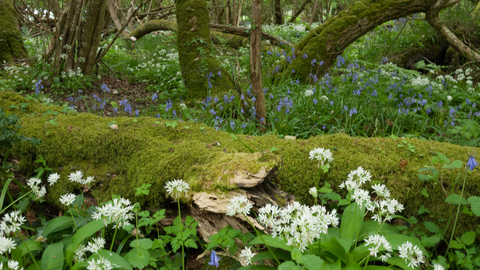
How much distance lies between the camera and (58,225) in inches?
69.7

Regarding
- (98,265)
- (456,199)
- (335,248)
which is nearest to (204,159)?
(98,265)

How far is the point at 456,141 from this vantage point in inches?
138

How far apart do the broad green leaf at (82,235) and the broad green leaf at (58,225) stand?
0.85 feet

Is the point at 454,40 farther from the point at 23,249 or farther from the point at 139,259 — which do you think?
the point at 23,249

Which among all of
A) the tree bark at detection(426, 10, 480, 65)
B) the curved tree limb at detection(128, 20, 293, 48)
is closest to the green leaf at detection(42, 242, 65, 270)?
the tree bark at detection(426, 10, 480, 65)

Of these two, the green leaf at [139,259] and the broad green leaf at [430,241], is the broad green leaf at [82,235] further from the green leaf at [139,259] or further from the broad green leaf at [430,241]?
the broad green leaf at [430,241]

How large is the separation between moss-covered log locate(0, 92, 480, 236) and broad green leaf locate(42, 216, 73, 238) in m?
0.30

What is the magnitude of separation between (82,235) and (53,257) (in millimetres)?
203

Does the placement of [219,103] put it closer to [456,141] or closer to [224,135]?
[224,135]

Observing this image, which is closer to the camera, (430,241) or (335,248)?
(335,248)

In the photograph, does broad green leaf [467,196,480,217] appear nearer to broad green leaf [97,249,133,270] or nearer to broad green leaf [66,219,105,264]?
broad green leaf [97,249,133,270]

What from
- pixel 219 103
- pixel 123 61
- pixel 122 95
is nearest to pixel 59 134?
pixel 219 103

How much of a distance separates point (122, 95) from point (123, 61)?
2.14 meters

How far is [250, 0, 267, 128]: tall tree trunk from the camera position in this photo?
3387 millimetres
